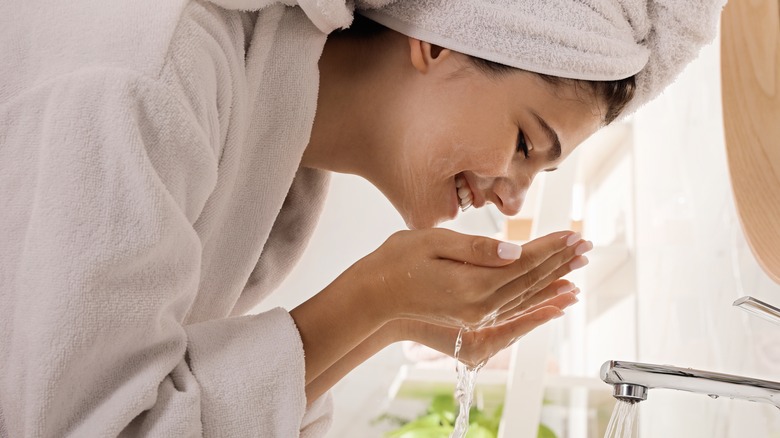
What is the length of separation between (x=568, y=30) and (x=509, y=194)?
0.70ft

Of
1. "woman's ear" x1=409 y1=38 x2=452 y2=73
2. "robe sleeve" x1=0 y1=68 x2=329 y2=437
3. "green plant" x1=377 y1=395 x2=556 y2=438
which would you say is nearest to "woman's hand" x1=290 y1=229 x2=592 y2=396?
A: "robe sleeve" x1=0 y1=68 x2=329 y2=437

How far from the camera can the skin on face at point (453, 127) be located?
3.01 feet

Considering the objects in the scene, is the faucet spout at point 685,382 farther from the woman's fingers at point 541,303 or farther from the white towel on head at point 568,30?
the white towel on head at point 568,30

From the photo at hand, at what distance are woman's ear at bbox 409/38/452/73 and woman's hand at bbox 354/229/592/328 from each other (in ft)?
0.77

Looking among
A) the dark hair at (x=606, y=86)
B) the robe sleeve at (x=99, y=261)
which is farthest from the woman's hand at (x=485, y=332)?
the robe sleeve at (x=99, y=261)

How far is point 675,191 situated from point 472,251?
864 millimetres

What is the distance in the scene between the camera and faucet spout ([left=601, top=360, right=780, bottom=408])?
652mm

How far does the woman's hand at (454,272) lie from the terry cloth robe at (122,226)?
0.35 feet

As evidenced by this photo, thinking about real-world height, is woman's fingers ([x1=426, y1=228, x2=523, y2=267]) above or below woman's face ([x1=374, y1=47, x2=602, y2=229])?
below

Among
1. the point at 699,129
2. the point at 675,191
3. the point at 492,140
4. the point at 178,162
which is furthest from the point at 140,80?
the point at 675,191

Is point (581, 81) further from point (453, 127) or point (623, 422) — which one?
point (623, 422)

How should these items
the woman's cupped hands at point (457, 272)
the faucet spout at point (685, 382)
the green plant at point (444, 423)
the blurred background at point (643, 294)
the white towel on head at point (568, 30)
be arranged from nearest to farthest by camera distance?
the faucet spout at point (685, 382) < the woman's cupped hands at point (457, 272) < the white towel on head at point (568, 30) < the blurred background at point (643, 294) < the green plant at point (444, 423)

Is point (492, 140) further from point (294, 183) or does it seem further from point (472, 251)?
point (294, 183)

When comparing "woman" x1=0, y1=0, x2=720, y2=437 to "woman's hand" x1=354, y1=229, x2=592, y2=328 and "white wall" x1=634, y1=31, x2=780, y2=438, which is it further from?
"white wall" x1=634, y1=31, x2=780, y2=438
